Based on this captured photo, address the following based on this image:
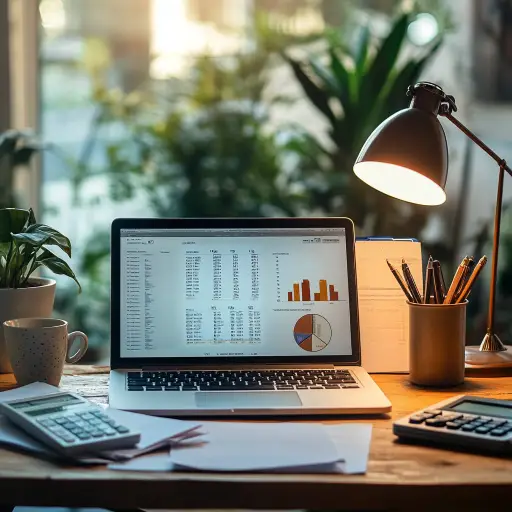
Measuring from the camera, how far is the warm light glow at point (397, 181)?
1495 millimetres

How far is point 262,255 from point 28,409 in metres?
0.50

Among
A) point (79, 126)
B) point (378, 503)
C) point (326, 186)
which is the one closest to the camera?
point (378, 503)

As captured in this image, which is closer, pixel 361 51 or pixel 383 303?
pixel 383 303

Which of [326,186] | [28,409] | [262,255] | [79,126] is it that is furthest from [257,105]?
[28,409]

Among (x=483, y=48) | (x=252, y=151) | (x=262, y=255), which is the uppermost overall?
(x=483, y=48)

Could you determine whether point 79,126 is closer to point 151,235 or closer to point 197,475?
point 151,235

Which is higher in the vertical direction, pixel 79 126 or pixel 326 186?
pixel 79 126

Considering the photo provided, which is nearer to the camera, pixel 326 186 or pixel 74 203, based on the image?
pixel 326 186

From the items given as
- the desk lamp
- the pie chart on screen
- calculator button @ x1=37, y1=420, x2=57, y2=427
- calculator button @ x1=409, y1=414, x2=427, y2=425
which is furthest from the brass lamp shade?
calculator button @ x1=37, y1=420, x2=57, y2=427

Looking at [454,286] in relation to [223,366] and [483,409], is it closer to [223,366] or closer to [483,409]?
[483,409]

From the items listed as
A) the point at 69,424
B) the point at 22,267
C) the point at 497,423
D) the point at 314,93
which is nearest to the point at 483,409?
the point at 497,423

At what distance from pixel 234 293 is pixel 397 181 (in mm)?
347

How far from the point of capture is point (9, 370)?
1.47 metres

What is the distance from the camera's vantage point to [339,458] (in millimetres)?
1049
